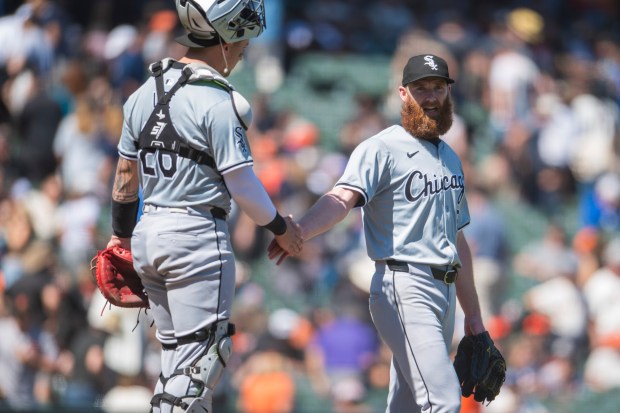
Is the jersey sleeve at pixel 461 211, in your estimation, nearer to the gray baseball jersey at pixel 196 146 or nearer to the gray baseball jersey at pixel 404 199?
the gray baseball jersey at pixel 404 199

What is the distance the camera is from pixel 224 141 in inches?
203

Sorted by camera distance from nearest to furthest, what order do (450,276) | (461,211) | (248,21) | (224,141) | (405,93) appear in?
(224,141) < (248,21) < (450,276) < (405,93) < (461,211)

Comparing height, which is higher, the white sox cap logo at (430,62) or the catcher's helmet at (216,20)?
the catcher's helmet at (216,20)

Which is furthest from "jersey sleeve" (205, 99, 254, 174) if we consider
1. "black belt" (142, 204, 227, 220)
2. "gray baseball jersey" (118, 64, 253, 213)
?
"black belt" (142, 204, 227, 220)

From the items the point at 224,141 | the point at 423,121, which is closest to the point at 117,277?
the point at 224,141

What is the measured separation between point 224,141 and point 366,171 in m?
0.91

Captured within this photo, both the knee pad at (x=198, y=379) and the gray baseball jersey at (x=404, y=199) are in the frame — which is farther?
the gray baseball jersey at (x=404, y=199)

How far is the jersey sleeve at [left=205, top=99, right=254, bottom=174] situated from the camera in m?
5.16

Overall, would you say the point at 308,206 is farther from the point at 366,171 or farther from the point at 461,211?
the point at 366,171

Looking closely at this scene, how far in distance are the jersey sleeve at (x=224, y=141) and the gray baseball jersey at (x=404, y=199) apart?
2.56ft

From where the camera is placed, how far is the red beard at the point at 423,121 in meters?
5.92

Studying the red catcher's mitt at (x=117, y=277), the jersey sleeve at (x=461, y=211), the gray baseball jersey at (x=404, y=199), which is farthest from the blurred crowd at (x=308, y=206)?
the red catcher's mitt at (x=117, y=277)

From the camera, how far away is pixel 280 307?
1204cm

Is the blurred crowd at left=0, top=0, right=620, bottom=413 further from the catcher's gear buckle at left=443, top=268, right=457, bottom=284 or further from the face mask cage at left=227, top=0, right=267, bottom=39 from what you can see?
the face mask cage at left=227, top=0, right=267, bottom=39
